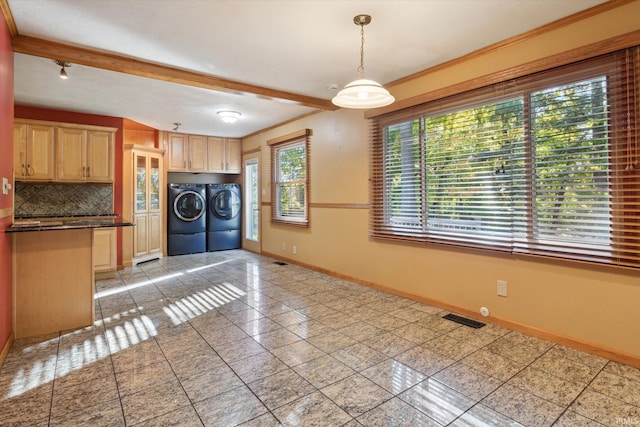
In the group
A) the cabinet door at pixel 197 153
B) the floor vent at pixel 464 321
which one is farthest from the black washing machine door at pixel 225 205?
the floor vent at pixel 464 321

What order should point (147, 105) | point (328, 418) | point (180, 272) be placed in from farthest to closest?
point (180, 272) < point (147, 105) < point (328, 418)

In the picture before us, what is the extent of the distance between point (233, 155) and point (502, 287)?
5905mm

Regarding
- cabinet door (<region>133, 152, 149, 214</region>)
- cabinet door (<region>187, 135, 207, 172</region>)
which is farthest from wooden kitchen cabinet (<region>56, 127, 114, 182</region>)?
cabinet door (<region>187, 135, 207, 172</region>)

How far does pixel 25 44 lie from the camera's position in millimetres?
2818

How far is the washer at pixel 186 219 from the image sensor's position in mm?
6484

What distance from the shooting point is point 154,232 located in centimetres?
614

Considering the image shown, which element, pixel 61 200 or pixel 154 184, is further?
pixel 154 184

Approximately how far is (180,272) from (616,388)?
5.05 meters

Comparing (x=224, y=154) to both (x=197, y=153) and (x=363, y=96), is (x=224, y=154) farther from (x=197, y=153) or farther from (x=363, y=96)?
(x=363, y=96)

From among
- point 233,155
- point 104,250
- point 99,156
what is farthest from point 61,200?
point 233,155

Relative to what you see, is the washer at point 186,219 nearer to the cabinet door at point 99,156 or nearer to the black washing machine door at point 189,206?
the black washing machine door at point 189,206

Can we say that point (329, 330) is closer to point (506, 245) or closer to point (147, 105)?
point (506, 245)

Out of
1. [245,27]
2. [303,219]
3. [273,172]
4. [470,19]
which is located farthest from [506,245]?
[273,172]

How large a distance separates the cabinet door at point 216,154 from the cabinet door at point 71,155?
2459mm
